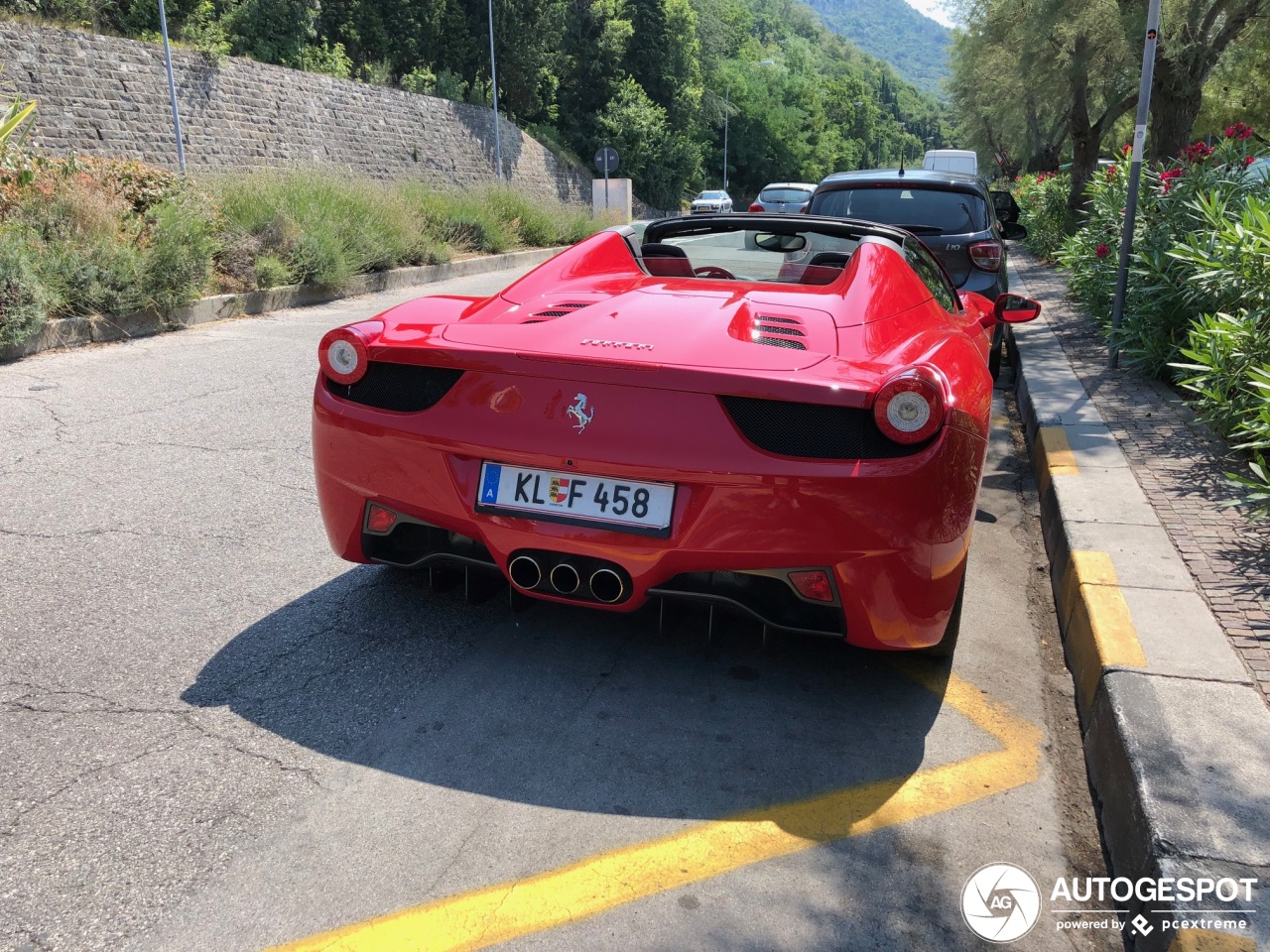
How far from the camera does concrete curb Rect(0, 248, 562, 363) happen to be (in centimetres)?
834

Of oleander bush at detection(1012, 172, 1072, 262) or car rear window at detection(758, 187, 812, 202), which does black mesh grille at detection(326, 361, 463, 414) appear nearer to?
oleander bush at detection(1012, 172, 1072, 262)

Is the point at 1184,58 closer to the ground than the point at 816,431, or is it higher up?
higher up

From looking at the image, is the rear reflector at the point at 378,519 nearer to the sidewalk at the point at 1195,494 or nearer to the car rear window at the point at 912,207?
the sidewalk at the point at 1195,494

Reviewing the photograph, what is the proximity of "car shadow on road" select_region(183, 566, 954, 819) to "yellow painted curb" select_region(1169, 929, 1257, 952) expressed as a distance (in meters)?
0.75

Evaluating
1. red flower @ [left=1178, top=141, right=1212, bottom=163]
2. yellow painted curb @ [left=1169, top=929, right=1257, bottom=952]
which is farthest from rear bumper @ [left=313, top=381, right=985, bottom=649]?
red flower @ [left=1178, top=141, right=1212, bottom=163]

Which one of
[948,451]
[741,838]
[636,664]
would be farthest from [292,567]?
[948,451]

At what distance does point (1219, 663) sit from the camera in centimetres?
289

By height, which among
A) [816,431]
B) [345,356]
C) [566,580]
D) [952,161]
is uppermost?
[952,161]

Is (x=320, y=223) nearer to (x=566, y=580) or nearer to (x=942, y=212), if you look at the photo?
(x=942, y=212)

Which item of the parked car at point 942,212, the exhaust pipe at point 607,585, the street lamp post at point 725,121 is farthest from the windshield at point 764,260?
the street lamp post at point 725,121

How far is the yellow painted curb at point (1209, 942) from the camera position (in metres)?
1.86

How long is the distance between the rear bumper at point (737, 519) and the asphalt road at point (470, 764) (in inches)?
14.7

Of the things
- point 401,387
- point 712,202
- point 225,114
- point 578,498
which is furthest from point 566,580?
point 712,202

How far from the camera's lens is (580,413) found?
106 inches
